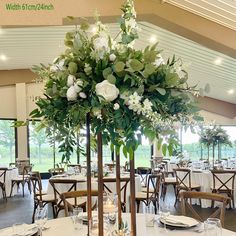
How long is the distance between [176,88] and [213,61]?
8200 millimetres

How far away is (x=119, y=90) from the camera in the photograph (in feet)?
4.92

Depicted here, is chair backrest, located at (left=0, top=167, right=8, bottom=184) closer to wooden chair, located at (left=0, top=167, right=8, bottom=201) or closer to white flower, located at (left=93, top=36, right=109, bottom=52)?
wooden chair, located at (left=0, top=167, right=8, bottom=201)

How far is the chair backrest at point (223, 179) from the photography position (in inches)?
258

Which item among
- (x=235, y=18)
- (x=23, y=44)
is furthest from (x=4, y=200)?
(x=235, y=18)

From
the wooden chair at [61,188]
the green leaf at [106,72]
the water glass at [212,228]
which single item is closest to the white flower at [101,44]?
the green leaf at [106,72]

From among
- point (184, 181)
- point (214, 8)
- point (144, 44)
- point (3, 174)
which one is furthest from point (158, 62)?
point (3, 174)

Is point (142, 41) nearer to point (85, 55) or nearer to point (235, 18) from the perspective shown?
point (235, 18)

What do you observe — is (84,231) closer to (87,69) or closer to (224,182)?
(87,69)

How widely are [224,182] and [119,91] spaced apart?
5964 mm

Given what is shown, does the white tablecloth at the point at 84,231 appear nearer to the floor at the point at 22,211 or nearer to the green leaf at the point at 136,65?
the green leaf at the point at 136,65

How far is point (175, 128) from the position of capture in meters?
1.57

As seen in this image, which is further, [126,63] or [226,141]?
[226,141]

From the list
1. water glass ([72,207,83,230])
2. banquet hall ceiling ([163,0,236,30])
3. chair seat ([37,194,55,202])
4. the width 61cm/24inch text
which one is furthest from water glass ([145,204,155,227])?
banquet hall ceiling ([163,0,236,30])

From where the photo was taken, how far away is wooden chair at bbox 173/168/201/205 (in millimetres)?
7004
